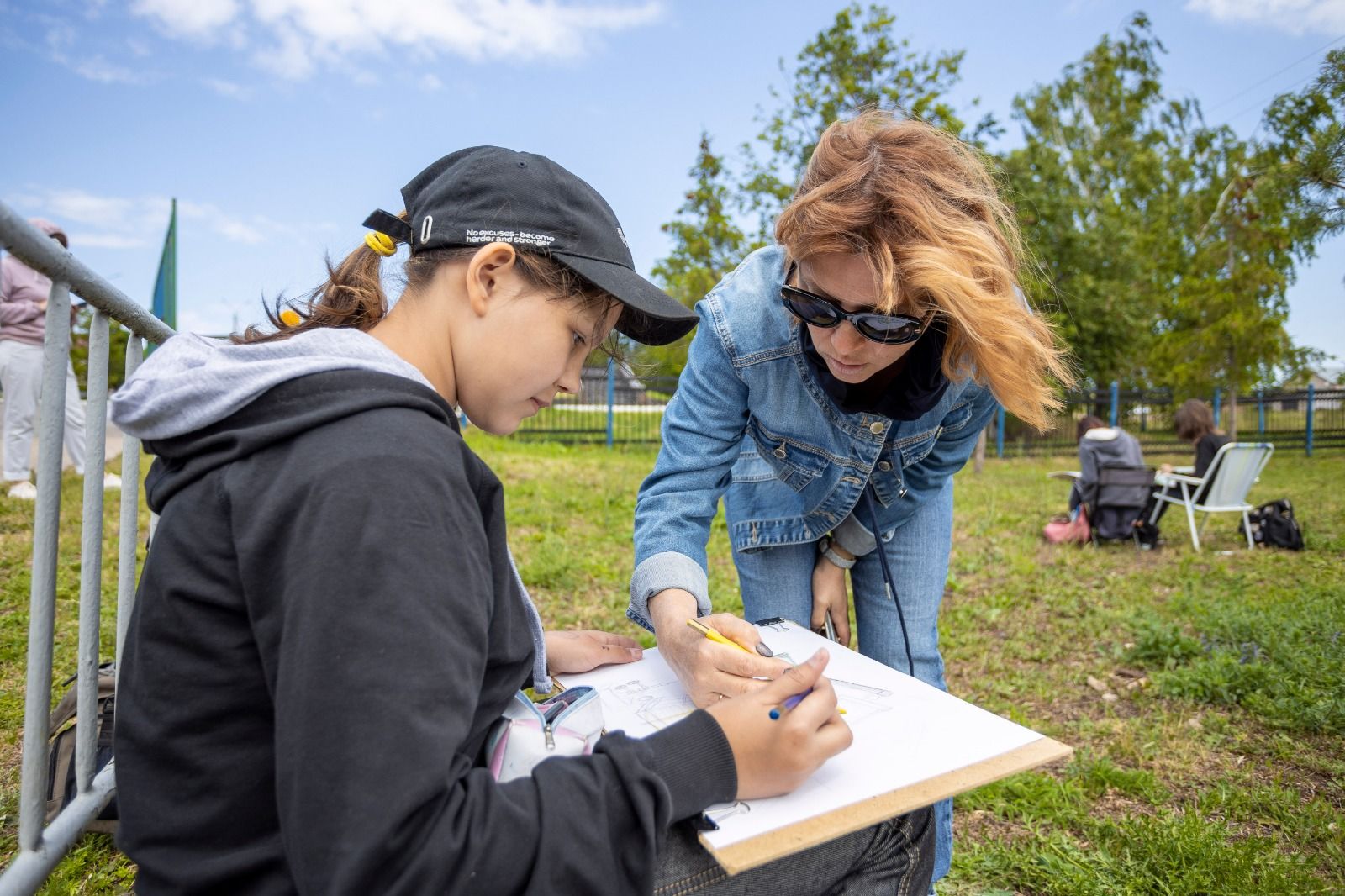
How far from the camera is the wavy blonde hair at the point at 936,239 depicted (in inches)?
63.9

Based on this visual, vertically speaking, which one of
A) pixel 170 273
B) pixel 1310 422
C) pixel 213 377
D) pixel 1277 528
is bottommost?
pixel 1277 528

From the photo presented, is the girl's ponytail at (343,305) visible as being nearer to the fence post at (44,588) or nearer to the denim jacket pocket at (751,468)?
the fence post at (44,588)

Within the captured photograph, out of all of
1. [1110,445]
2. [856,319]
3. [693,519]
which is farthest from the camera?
[1110,445]

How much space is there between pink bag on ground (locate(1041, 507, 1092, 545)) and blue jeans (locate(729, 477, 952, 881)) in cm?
523

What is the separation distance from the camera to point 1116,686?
3.68 m

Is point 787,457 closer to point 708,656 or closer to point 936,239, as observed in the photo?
point 936,239

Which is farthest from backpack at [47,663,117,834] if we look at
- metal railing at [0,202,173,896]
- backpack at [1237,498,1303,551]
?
backpack at [1237,498,1303,551]

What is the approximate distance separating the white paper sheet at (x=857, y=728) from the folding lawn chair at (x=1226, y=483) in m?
6.29

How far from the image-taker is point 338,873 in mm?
775

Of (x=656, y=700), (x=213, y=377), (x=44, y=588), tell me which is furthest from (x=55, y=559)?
(x=656, y=700)

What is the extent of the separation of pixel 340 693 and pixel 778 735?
527mm

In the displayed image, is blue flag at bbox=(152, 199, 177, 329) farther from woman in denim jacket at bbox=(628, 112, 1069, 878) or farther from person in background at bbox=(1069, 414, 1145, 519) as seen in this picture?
person in background at bbox=(1069, 414, 1145, 519)

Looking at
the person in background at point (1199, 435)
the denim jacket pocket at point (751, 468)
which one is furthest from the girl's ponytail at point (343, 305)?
the person in background at point (1199, 435)

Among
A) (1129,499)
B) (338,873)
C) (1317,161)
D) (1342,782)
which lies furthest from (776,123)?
(338,873)
